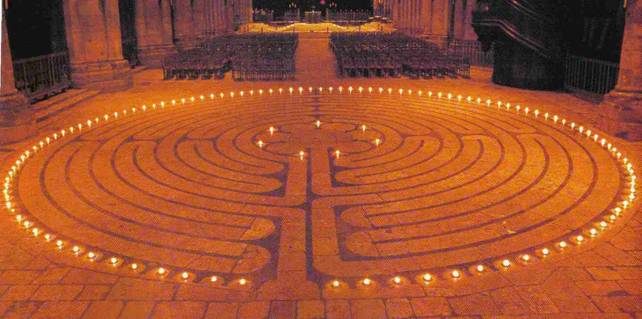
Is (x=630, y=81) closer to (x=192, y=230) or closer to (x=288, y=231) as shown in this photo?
(x=288, y=231)

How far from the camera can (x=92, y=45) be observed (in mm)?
16859

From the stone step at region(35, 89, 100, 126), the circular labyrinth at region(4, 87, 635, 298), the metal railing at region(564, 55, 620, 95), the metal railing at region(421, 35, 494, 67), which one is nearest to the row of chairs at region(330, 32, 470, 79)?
the metal railing at region(421, 35, 494, 67)

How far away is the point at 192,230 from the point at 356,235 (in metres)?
1.89

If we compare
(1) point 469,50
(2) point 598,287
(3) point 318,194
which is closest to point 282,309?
(2) point 598,287

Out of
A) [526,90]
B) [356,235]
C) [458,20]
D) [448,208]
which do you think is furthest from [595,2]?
[356,235]

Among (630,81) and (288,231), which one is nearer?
(288,231)

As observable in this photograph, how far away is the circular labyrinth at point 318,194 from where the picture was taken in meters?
5.62

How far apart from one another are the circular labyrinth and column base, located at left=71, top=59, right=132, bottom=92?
15.9 feet

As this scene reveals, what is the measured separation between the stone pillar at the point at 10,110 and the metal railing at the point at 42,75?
366 centimetres

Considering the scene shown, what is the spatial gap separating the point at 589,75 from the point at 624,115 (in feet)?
19.3

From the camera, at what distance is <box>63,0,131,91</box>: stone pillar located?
16531 millimetres

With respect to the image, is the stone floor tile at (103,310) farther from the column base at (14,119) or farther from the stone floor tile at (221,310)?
the column base at (14,119)

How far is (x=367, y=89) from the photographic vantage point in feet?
54.7

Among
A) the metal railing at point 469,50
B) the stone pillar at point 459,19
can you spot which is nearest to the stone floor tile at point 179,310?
the metal railing at point 469,50
